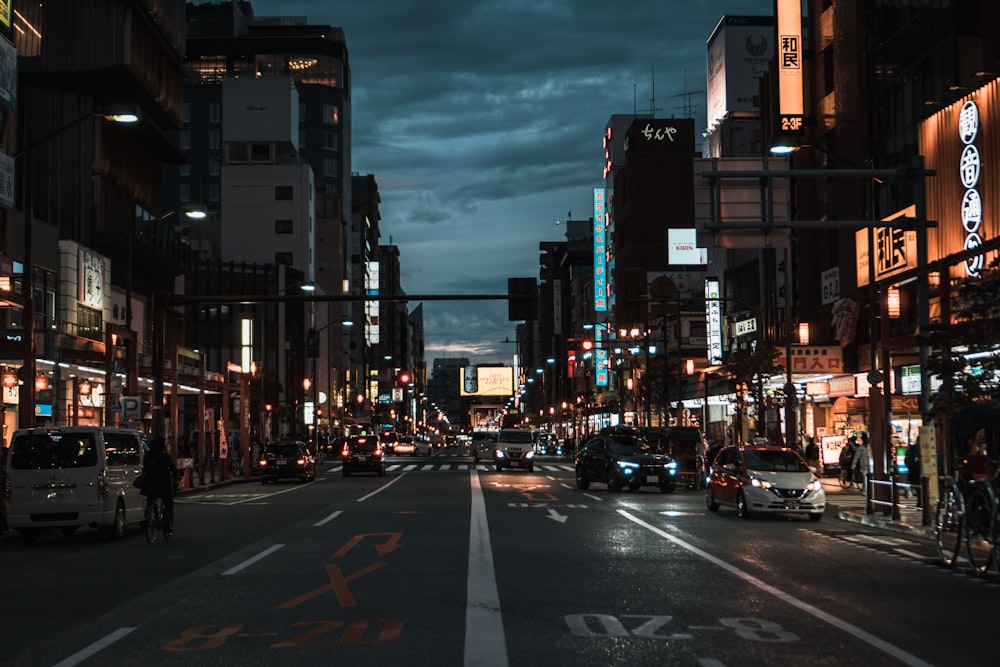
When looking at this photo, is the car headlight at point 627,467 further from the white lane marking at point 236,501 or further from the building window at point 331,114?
the building window at point 331,114

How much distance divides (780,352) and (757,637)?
143ft

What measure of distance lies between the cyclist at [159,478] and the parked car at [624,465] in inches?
782

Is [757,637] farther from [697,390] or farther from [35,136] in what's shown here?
[697,390]

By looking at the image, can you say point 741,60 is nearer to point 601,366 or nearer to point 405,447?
Answer: point 405,447

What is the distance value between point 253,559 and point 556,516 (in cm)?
1052

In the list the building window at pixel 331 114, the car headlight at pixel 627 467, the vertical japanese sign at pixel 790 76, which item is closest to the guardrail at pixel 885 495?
the car headlight at pixel 627 467

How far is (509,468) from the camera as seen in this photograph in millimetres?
66000

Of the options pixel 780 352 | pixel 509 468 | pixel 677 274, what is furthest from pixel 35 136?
pixel 677 274

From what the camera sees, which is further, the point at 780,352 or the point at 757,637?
the point at 780,352

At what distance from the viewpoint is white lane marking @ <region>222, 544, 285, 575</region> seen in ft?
52.9

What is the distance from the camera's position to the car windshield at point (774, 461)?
28.5 meters

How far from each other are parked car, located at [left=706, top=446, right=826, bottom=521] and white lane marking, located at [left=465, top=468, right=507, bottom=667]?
9103 mm

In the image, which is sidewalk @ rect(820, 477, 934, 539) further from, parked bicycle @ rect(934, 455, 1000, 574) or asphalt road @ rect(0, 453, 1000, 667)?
parked bicycle @ rect(934, 455, 1000, 574)

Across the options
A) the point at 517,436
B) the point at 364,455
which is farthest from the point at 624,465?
the point at 517,436
